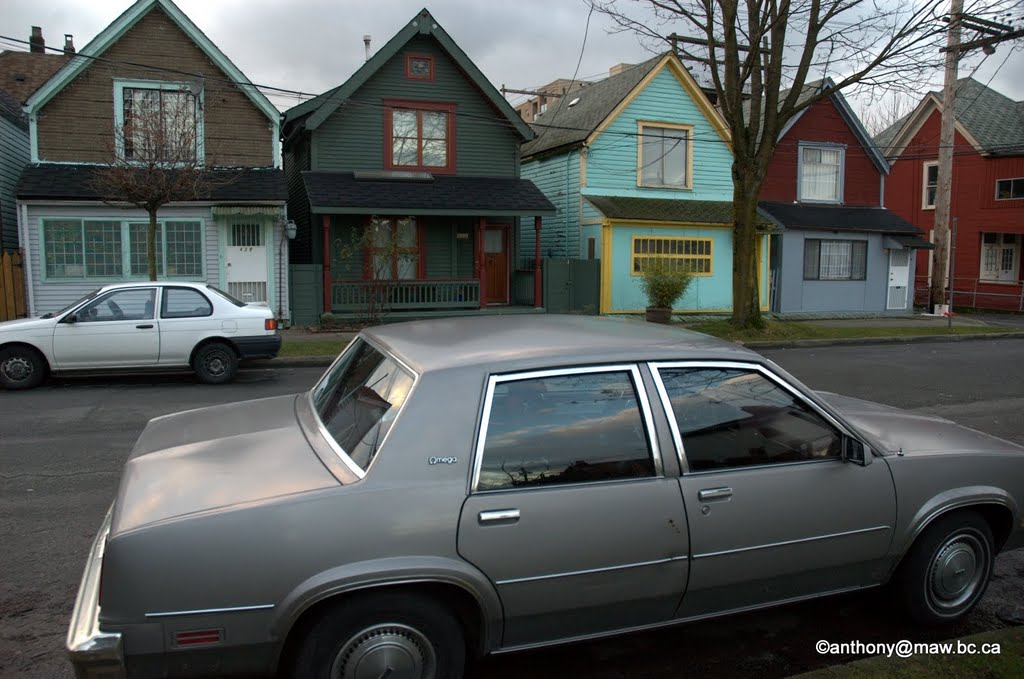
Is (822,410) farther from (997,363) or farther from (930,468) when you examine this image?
(997,363)

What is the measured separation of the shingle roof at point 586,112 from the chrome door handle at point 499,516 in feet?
68.1

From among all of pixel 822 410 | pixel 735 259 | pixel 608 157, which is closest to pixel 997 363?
pixel 735 259

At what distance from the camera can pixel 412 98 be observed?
68.2 ft

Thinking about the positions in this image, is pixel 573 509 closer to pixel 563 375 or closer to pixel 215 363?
pixel 563 375

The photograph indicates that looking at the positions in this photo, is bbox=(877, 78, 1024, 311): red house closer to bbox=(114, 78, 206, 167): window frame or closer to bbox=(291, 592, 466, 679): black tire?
bbox=(114, 78, 206, 167): window frame

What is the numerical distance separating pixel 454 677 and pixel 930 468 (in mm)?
2506

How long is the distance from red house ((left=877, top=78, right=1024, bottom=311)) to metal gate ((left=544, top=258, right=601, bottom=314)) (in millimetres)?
15655

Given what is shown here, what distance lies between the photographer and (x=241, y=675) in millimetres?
2895

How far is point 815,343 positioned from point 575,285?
21.8 ft

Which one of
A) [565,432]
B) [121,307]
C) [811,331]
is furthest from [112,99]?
[565,432]

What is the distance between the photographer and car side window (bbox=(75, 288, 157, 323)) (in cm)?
1124

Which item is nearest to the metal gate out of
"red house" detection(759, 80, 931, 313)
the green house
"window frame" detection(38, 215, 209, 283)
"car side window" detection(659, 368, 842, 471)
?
the green house

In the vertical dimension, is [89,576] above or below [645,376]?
below

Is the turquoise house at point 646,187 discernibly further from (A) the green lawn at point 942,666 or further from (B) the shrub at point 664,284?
(A) the green lawn at point 942,666
